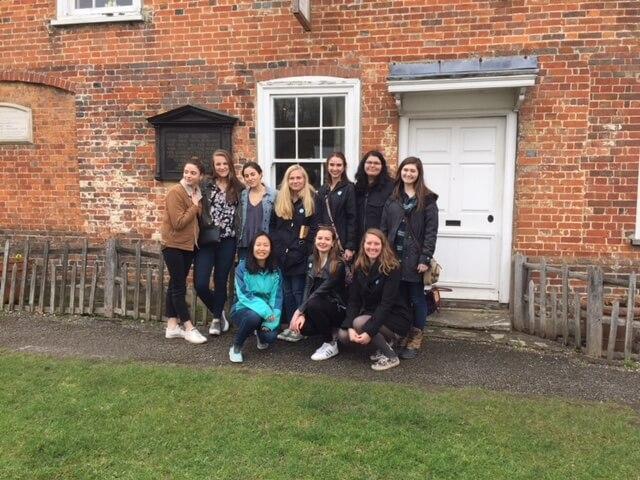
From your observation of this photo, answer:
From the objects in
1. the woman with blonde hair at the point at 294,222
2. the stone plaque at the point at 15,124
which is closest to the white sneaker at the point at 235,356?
the woman with blonde hair at the point at 294,222

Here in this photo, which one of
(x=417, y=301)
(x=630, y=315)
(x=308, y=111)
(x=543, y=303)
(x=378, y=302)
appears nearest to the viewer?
(x=378, y=302)

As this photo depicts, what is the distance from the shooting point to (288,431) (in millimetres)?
3549

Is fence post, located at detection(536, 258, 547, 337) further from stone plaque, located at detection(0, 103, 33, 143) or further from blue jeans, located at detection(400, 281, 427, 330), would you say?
stone plaque, located at detection(0, 103, 33, 143)

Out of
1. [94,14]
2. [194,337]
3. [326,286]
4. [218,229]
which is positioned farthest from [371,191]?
[94,14]

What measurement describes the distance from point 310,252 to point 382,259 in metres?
0.89

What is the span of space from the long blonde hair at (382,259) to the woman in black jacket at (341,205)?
1.41ft

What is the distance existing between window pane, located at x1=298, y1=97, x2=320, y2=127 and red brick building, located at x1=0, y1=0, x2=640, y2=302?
0.02m

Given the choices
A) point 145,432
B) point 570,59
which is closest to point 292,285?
point 145,432

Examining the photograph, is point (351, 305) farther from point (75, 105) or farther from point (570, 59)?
point (75, 105)

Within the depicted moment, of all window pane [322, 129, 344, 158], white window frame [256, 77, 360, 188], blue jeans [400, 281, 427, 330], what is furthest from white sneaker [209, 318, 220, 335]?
window pane [322, 129, 344, 158]

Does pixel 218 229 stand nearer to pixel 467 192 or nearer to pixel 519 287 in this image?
pixel 467 192

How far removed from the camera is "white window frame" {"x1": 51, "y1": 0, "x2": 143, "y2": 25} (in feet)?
23.1

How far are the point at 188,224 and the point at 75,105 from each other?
3.42 meters

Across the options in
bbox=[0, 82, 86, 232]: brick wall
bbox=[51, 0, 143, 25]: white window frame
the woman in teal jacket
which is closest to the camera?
the woman in teal jacket
